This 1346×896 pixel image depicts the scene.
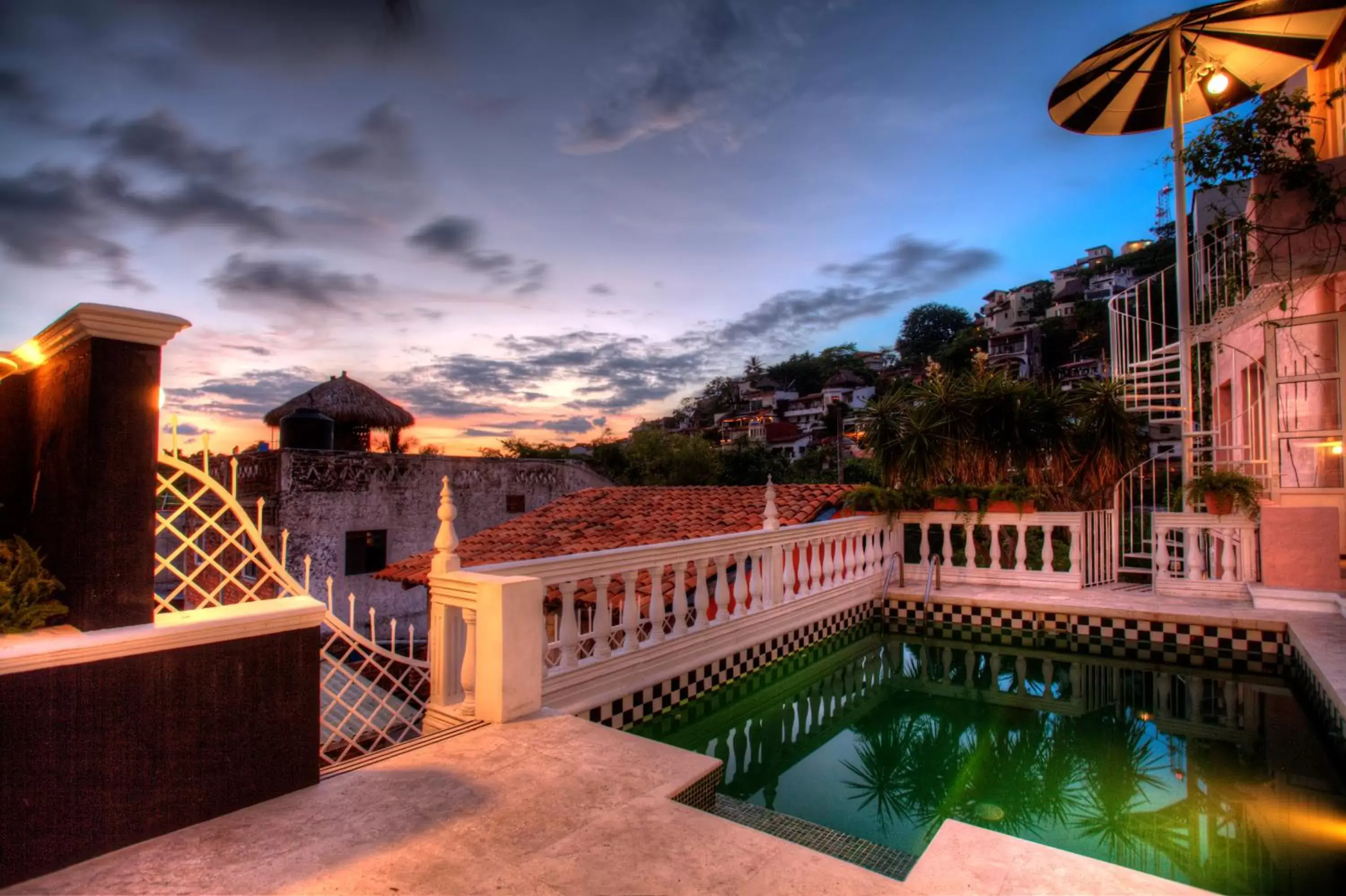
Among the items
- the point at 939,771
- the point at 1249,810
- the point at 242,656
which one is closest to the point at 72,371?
the point at 242,656

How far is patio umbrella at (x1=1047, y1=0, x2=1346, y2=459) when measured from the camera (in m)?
7.40

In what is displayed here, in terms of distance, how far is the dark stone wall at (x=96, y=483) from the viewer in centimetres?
177

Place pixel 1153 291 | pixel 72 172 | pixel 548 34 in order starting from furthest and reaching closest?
pixel 1153 291, pixel 548 34, pixel 72 172

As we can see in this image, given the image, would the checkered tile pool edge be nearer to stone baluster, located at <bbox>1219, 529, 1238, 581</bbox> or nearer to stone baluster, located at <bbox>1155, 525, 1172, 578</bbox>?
stone baluster, located at <bbox>1155, 525, 1172, 578</bbox>

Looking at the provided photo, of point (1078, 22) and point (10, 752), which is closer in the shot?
point (10, 752)

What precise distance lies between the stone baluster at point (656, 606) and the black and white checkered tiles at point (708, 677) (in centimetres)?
27

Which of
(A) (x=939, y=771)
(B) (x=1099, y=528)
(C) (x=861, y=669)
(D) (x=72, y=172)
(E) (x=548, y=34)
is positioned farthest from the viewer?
(E) (x=548, y=34)

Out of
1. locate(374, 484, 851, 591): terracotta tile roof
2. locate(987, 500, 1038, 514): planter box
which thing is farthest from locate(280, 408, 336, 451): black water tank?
locate(987, 500, 1038, 514): planter box

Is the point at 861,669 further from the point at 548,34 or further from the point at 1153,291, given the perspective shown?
the point at 1153,291

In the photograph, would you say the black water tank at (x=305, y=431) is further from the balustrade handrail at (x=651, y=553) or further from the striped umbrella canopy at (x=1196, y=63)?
the striped umbrella canopy at (x=1196, y=63)

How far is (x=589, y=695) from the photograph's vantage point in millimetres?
3377

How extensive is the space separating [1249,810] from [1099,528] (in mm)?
4414

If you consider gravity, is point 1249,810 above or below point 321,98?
below

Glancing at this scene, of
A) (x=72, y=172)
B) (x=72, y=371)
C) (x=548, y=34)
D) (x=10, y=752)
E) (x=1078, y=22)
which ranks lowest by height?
(x=10, y=752)
